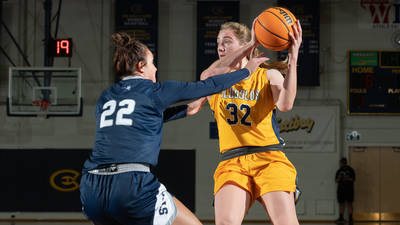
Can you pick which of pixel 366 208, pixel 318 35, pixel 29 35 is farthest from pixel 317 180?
pixel 29 35

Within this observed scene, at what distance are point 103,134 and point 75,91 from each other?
9.66 meters

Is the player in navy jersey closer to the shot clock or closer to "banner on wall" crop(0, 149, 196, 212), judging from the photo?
the shot clock

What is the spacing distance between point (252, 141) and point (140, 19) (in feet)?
35.8

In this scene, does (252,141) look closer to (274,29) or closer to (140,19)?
(274,29)

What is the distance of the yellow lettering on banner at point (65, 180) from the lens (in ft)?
46.9

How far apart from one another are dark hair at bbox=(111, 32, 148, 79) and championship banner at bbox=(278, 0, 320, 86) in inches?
449

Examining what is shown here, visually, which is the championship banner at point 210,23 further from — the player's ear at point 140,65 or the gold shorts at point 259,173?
the player's ear at point 140,65

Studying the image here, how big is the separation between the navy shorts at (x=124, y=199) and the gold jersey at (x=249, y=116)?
125cm

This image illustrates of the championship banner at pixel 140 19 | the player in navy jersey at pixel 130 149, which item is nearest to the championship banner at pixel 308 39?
the championship banner at pixel 140 19

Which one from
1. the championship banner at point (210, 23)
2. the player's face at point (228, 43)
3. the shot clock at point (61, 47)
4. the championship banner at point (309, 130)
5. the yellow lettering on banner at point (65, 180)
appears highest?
the championship banner at point (210, 23)

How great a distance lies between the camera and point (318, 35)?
14453 mm

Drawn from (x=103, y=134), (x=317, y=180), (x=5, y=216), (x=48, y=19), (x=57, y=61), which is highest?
(x=48, y=19)

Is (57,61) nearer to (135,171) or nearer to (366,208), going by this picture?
(366,208)

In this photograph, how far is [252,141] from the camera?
163 inches
